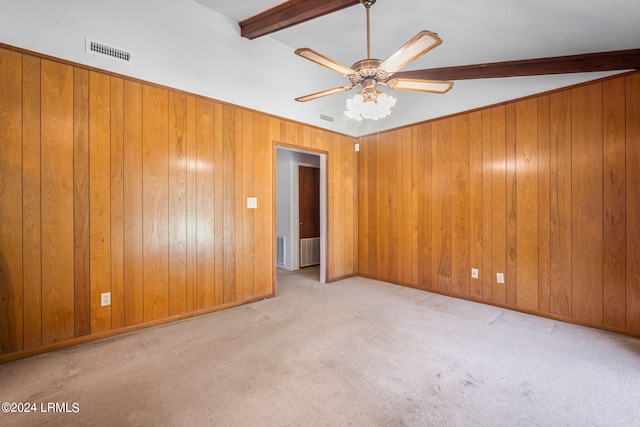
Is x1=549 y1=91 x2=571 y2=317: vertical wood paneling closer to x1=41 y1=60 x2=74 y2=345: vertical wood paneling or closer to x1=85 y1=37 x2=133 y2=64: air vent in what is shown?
x1=85 y1=37 x2=133 y2=64: air vent

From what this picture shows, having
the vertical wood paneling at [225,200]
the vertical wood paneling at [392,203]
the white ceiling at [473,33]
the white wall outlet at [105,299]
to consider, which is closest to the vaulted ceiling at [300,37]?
the white ceiling at [473,33]

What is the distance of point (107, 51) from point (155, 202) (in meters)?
1.42

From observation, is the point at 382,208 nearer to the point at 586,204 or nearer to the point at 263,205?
the point at 263,205

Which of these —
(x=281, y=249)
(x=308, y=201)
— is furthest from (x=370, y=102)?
(x=281, y=249)

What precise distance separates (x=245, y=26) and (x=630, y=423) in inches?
184

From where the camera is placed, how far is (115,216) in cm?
267

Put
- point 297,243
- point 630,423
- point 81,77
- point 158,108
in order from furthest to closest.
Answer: point 297,243 → point 158,108 → point 81,77 → point 630,423

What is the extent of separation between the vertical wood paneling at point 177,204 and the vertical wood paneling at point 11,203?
1096mm

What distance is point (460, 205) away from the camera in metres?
3.86

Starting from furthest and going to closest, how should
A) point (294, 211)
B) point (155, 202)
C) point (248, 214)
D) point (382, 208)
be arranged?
1. point (294, 211)
2. point (382, 208)
3. point (248, 214)
4. point (155, 202)

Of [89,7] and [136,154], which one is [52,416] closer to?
[136,154]

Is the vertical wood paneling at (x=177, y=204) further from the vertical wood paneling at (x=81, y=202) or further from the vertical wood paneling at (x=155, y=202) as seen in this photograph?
the vertical wood paneling at (x=81, y=202)

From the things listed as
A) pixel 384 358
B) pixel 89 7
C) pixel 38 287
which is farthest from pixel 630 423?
pixel 89 7

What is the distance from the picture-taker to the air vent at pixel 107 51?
2.53m
